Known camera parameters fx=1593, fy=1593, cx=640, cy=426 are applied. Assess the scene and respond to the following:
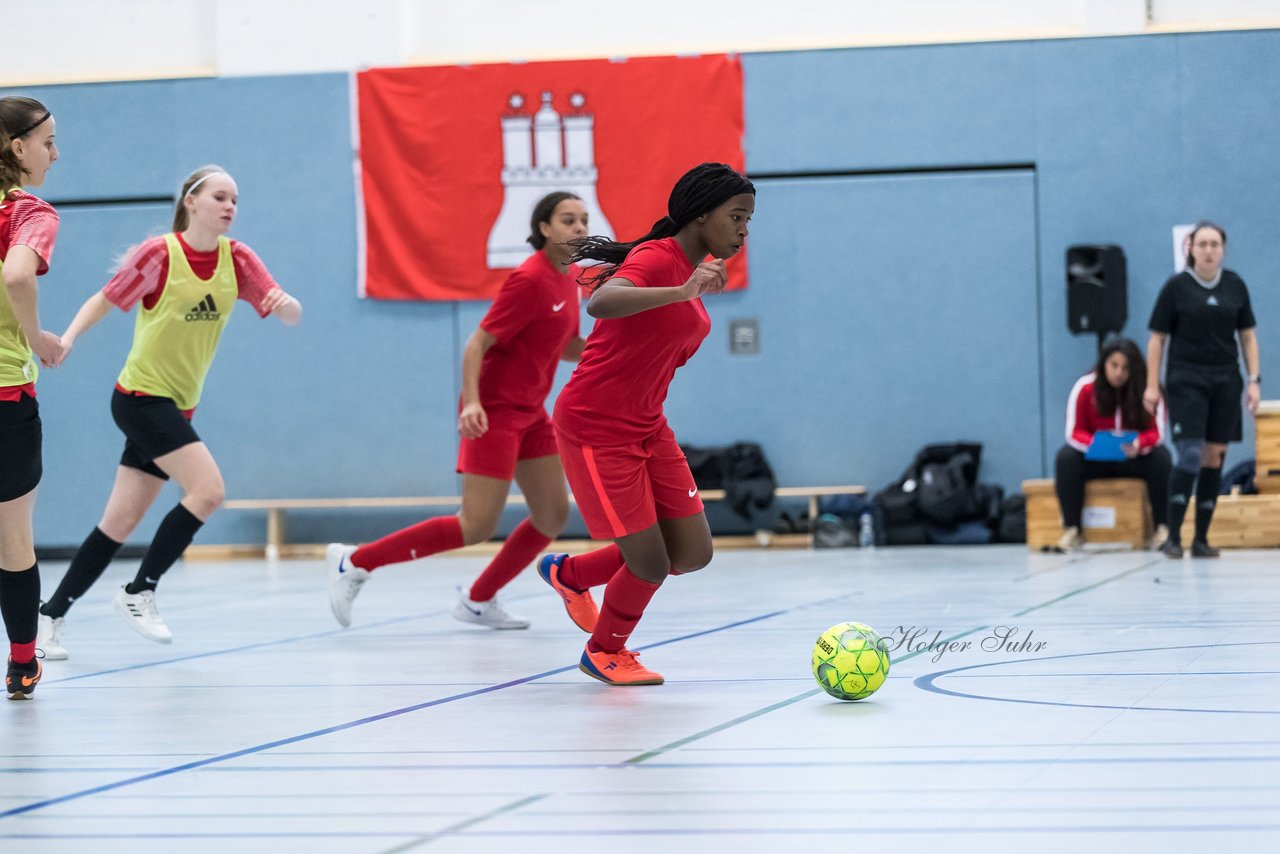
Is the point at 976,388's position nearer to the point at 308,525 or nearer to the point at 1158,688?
the point at 308,525

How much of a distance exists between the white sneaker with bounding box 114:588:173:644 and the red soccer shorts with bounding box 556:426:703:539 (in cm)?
237

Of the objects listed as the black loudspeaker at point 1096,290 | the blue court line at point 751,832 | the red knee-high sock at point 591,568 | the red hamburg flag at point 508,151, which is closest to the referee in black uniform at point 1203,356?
the black loudspeaker at point 1096,290

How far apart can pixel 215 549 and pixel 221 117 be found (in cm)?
366

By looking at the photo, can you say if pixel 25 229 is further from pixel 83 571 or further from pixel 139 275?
pixel 83 571

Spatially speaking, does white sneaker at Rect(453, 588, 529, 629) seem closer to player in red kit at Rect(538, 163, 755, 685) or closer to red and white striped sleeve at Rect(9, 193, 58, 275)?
player in red kit at Rect(538, 163, 755, 685)

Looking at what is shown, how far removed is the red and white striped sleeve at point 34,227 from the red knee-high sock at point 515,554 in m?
2.38

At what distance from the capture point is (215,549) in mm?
13531

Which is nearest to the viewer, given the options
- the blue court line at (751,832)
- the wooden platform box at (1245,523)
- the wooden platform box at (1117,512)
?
the blue court line at (751,832)

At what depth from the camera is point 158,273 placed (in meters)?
6.00

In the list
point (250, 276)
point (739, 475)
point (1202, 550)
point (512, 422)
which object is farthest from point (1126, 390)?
point (250, 276)

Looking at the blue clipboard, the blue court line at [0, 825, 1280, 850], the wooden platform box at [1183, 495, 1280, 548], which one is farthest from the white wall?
the blue court line at [0, 825, 1280, 850]

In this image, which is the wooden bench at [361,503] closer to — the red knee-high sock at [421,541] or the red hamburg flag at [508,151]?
the red hamburg flag at [508,151]

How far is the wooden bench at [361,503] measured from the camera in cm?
1262

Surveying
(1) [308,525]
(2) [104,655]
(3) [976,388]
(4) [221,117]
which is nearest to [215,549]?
(1) [308,525]
